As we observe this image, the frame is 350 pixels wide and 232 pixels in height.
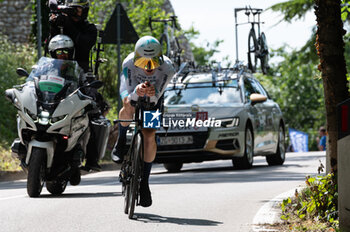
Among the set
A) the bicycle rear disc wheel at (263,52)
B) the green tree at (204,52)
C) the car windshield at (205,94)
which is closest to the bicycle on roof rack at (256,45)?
the bicycle rear disc wheel at (263,52)

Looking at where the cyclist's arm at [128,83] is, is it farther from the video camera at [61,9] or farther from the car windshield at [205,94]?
the car windshield at [205,94]

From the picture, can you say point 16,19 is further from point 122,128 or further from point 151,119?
point 151,119

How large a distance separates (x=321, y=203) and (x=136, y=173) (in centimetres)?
167

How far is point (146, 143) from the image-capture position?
836 cm

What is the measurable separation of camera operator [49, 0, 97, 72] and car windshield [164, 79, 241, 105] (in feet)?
16.8

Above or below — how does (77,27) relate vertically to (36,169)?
above

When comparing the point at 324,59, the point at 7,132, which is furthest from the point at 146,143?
the point at 7,132

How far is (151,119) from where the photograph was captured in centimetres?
805

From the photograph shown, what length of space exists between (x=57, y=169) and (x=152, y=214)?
1.86m

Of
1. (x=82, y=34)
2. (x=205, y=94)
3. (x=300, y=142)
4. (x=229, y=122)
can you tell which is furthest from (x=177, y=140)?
(x=300, y=142)

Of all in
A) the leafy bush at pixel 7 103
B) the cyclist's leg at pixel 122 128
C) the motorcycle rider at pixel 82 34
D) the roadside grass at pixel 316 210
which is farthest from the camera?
the leafy bush at pixel 7 103

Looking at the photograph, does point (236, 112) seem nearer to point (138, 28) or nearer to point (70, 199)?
point (70, 199)

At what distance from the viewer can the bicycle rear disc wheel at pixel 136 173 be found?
25.8 ft

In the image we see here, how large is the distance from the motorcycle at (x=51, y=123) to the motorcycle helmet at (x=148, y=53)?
186 cm
